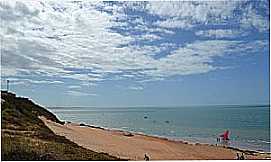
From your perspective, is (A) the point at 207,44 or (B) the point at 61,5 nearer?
(B) the point at 61,5

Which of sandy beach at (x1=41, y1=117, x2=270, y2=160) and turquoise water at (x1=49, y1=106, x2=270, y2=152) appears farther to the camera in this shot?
turquoise water at (x1=49, y1=106, x2=270, y2=152)

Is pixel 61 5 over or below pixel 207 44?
over

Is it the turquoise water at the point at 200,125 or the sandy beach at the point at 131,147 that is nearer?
the sandy beach at the point at 131,147

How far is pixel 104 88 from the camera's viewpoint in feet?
11.1

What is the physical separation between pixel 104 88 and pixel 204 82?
28.7 inches

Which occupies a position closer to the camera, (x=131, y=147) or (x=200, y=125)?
(x=131, y=147)

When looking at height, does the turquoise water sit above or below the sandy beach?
below

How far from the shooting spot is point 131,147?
402cm

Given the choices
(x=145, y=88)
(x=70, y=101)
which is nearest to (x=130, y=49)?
(x=145, y=88)

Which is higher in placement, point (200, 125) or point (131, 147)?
point (131, 147)

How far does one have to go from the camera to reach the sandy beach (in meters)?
3.41

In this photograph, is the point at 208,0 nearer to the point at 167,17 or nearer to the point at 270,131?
the point at 167,17

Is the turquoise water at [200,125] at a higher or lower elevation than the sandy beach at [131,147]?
lower

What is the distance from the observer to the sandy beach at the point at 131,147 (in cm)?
341
